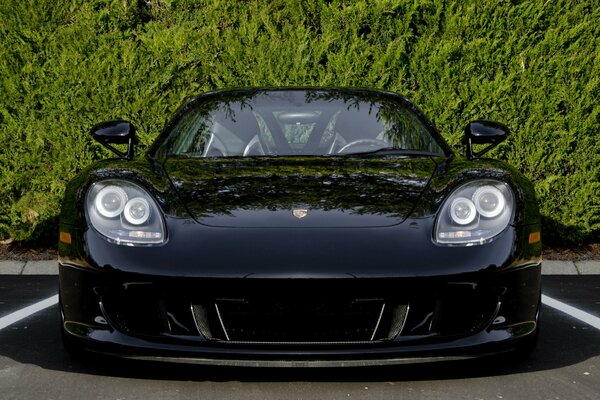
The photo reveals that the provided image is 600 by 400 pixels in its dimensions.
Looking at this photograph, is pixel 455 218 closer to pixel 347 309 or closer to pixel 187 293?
pixel 347 309

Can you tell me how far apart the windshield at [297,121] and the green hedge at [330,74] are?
2567mm

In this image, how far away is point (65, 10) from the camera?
28.4 feet

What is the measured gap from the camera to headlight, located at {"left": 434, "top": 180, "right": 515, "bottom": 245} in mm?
4070

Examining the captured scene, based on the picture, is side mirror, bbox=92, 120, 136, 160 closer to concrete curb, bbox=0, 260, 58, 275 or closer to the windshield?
the windshield

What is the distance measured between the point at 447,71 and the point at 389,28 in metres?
0.60

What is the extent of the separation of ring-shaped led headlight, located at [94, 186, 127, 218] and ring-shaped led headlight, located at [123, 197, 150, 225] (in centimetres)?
3

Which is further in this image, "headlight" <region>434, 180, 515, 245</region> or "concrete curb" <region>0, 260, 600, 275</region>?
"concrete curb" <region>0, 260, 600, 275</region>

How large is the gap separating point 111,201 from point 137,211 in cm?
15

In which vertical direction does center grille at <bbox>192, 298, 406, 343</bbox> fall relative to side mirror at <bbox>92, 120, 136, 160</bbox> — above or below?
below

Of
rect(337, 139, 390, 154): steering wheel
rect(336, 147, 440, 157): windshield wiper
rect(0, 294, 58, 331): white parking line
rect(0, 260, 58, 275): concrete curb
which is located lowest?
rect(0, 260, 58, 275): concrete curb

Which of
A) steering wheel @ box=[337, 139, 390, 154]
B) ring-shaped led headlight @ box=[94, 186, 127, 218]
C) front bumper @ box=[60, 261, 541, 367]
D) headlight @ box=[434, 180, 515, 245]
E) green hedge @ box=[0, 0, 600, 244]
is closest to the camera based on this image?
front bumper @ box=[60, 261, 541, 367]

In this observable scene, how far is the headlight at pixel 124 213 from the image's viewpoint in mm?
4078

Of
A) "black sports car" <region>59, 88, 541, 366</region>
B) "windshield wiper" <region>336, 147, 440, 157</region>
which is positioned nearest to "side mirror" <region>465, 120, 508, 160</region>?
"windshield wiper" <region>336, 147, 440, 157</region>

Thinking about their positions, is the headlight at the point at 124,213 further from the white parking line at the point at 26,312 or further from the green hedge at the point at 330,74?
the green hedge at the point at 330,74
